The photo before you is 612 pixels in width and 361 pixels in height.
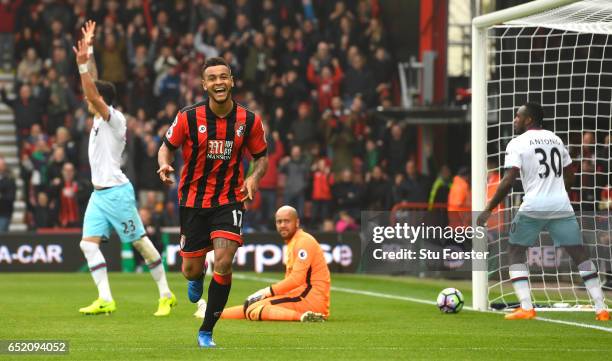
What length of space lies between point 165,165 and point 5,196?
1581 centimetres

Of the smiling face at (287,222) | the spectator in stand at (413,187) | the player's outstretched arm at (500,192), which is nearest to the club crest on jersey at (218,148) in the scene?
the smiling face at (287,222)

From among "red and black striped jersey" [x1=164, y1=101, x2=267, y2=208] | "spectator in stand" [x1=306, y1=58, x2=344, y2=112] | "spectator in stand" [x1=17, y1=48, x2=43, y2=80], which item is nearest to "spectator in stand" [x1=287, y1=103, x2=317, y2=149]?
"spectator in stand" [x1=306, y1=58, x2=344, y2=112]

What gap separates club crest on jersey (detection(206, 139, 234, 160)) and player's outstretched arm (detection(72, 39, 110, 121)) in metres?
2.95

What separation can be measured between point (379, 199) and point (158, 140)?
4.45 metres

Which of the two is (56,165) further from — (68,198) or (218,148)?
(218,148)

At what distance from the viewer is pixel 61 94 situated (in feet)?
87.8

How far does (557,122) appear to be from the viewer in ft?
53.5

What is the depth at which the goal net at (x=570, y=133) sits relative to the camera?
1450 cm

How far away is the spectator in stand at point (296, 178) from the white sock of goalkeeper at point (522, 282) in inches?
488

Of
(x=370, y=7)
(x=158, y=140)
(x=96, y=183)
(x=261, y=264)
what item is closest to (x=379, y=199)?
(x=261, y=264)

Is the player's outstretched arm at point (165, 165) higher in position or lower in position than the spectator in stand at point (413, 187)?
higher

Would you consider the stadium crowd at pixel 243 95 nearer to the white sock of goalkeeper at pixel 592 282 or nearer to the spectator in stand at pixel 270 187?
the spectator in stand at pixel 270 187

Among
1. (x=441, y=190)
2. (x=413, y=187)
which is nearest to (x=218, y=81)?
(x=441, y=190)

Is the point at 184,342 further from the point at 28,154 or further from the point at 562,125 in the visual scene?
the point at 28,154
